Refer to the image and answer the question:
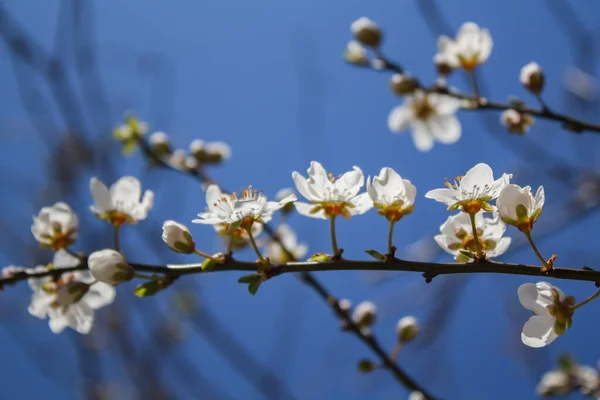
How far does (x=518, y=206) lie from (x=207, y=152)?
4.63ft

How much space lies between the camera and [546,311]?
1148 mm

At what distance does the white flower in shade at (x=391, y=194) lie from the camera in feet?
3.90

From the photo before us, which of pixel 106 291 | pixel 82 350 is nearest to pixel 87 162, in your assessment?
pixel 82 350

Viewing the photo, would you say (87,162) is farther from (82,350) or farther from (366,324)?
(366,324)

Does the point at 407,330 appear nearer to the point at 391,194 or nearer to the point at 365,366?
the point at 365,366

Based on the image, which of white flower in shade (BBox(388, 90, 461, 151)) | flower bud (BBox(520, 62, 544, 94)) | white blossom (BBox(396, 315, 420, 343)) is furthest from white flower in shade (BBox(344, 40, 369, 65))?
white blossom (BBox(396, 315, 420, 343))

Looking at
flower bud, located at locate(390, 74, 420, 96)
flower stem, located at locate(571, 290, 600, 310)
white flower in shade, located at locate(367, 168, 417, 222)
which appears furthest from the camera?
flower bud, located at locate(390, 74, 420, 96)

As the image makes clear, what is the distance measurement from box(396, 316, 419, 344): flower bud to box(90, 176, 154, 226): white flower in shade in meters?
0.93

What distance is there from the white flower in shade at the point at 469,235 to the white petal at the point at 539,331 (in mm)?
192

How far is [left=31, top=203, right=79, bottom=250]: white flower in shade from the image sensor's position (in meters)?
1.47

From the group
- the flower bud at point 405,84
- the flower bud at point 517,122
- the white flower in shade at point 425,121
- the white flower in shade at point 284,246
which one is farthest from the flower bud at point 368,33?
the white flower in shade at point 284,246

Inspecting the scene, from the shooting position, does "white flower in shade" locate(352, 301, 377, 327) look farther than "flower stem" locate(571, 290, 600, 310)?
Yes

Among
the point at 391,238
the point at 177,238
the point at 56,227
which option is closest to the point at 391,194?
the point at 391,238

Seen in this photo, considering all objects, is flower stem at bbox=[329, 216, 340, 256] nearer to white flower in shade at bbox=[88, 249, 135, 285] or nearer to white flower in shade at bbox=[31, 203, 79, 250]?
white flower in shade at bbox=[88, 249, 135, 285]
